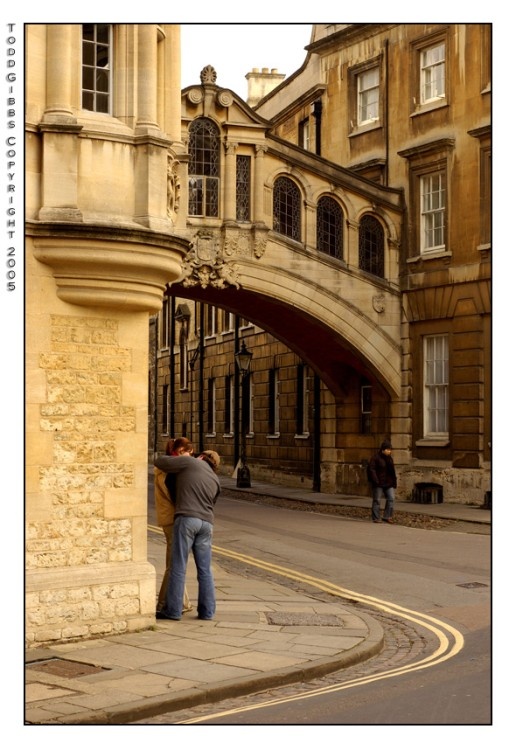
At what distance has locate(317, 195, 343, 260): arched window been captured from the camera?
100 ft

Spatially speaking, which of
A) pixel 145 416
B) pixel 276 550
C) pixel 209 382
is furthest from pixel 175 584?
pixel 209 382

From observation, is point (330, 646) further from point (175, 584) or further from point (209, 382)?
point (209, 382)

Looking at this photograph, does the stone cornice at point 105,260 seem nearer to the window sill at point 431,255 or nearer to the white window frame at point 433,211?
the window sill at point 431,255

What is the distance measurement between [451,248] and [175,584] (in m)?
19.9

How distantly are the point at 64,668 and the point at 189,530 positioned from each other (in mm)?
2608

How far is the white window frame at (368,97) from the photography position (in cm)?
3253

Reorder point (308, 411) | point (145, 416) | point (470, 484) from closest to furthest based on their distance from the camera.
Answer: point (145, 416) → point (470, 484) → point (308, 411)

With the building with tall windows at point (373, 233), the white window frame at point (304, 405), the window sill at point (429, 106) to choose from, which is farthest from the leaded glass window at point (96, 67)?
the white window frame at point (304, 405)

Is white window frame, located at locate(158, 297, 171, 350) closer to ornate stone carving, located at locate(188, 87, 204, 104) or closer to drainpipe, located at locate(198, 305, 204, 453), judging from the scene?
drainpipe, located at locate(198, 305, 204, 453)

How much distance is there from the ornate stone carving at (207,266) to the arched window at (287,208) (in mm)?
2020

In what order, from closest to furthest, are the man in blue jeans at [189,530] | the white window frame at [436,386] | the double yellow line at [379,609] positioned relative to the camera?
the double yellow line at [379,609] → the man in blue jeans at [189,530] → the white window frame at [436,386]

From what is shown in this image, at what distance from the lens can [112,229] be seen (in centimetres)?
1064

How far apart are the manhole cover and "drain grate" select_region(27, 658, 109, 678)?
8.80 feet

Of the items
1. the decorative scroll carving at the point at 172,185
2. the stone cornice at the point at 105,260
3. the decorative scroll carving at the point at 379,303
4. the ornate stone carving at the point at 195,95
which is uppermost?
the ornate stone carving at the point at 195,95
